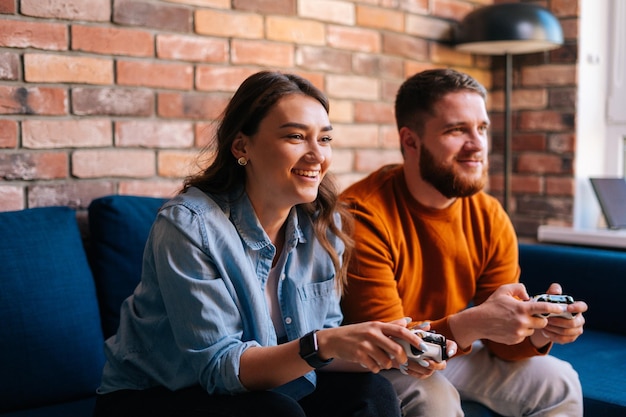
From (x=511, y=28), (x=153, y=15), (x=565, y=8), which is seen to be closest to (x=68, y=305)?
(x=153, y=15)

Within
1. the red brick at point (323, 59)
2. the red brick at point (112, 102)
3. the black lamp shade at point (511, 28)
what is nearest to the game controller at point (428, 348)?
the red brick at point (112, 102)

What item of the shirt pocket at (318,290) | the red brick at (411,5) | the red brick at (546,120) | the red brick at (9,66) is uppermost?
the red brick at (411,5)

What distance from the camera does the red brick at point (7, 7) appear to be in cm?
176

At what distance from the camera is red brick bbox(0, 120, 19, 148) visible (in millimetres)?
1791

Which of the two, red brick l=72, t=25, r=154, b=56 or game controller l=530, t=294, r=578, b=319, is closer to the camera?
game controller l=530, t=294, r=578, b=319

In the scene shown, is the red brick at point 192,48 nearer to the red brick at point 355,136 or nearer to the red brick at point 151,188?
the red brick at point 151,188

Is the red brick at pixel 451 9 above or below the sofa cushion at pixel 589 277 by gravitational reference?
above

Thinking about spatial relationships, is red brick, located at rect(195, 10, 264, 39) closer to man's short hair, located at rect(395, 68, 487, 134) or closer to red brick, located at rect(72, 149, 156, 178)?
red brick, located at rect(72, 149, 156, 178)

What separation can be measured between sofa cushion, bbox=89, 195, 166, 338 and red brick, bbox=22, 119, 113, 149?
0.20 metres

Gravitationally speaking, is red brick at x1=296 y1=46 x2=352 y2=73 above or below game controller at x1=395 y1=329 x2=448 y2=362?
above

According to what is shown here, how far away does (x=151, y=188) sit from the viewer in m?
2.08

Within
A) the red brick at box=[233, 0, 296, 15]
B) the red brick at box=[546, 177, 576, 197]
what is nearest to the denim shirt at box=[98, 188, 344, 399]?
the red brick at box=[233, 0, 296, 15]

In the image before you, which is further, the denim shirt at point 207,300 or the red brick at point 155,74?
the red brick at point 155,74

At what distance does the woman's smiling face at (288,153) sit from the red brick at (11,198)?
648 mm
